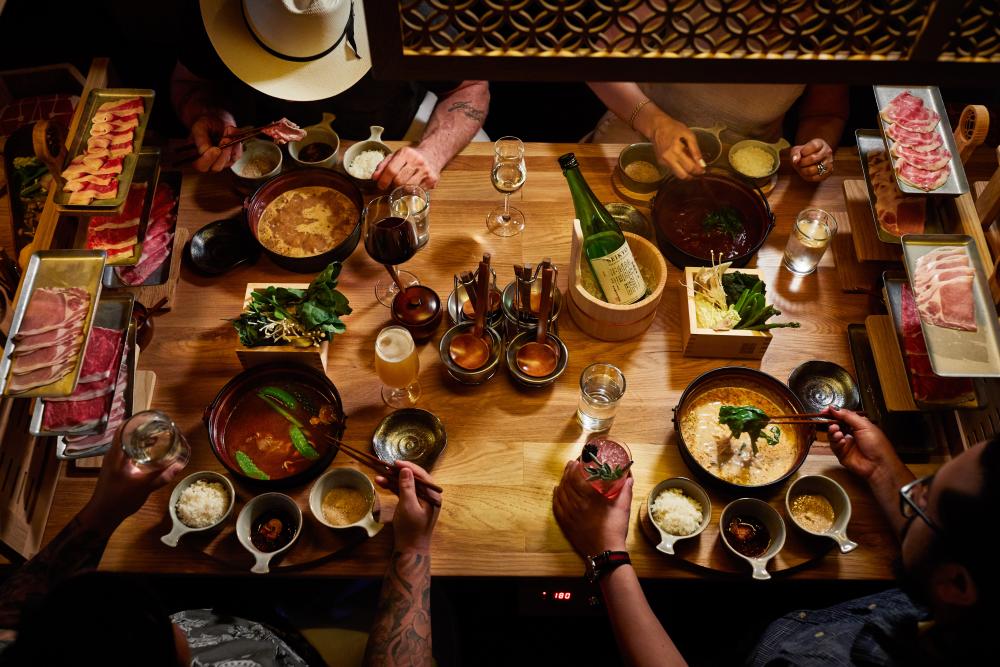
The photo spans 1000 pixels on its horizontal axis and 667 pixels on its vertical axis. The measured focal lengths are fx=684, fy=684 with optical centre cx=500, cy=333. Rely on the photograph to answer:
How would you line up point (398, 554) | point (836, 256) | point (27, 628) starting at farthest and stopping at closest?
point (836, 256), point (398, 554), point (27, 628)

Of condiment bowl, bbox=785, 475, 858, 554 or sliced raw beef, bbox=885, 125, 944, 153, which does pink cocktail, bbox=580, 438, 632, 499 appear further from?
sliced raw beef, bbox=885, 125, 944, 153

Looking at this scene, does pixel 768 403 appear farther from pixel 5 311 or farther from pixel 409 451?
pixel 5 311

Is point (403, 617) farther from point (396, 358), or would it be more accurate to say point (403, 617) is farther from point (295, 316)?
point (295, 316)

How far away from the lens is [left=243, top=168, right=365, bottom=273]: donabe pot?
2318mm

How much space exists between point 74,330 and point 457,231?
1231mm

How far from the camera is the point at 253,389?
214 centimetres

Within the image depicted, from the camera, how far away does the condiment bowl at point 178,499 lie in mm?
1859

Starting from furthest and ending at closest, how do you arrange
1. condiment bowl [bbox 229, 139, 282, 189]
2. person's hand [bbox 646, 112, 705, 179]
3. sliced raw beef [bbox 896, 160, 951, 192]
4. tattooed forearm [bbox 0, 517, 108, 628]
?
condiment bowl [bbox 229, 139, 282, 189], person's hand [bbox 646, 112, 705, 179], sliced raw beef [bbox 896, 160, 951, 192], tattooed forearm [bbox 0, 517, 108, 628]

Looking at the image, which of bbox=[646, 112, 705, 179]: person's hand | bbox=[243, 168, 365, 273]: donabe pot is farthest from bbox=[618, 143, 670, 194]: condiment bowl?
bbox=[243, 168, 365, 273]: donabe pot

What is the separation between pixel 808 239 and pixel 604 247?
669mm

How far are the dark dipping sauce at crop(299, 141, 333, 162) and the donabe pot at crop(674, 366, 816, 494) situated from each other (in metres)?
1.57

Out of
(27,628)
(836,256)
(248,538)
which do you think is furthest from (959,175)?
(27,628)

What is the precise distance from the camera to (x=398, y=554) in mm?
1840

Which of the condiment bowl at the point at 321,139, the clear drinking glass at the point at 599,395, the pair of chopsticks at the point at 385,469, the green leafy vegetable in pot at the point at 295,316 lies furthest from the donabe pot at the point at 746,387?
the condiment bowl at the point at 321,139
